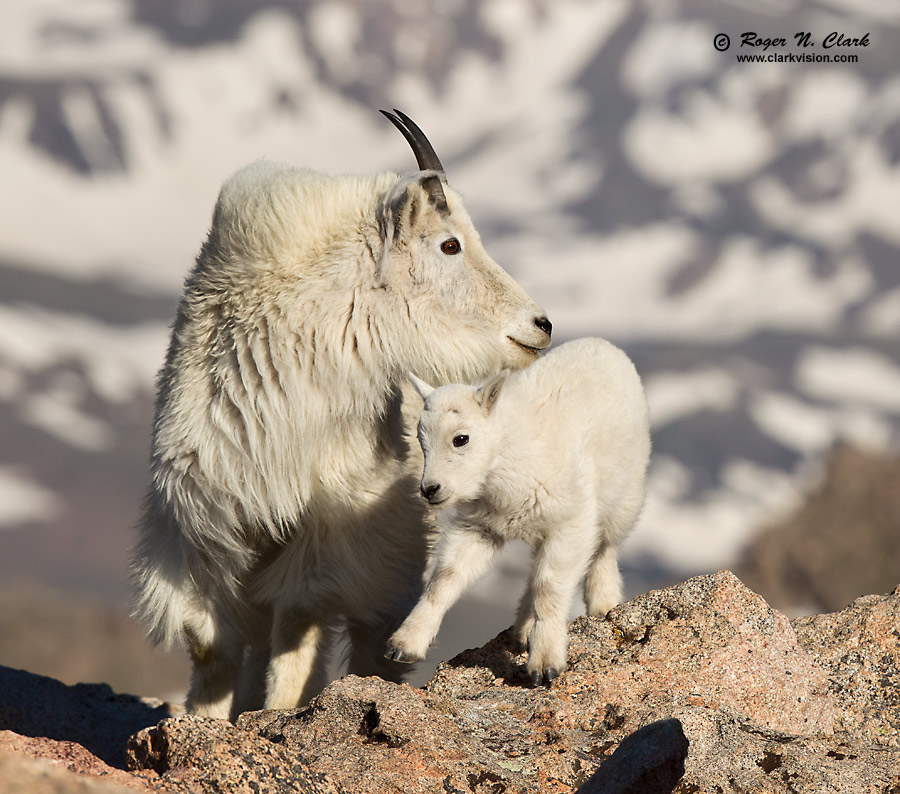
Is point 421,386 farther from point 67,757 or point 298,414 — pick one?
point 67,757

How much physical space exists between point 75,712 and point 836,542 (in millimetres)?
21269

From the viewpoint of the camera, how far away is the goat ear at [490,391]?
5402 millimetres

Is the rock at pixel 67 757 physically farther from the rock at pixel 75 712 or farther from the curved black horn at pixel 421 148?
the curved black horn at pixel 421 148

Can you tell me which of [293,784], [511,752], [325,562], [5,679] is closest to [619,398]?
[325,562]

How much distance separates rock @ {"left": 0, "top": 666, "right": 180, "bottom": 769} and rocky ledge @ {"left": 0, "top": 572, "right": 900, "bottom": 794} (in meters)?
0.74

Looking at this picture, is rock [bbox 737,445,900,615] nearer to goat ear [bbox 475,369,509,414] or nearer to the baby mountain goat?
the baby mountain goat

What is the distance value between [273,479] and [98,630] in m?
21.0

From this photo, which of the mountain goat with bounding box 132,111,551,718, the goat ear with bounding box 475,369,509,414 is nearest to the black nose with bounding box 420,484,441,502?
the goat ear with bounding box 475,369,509,414

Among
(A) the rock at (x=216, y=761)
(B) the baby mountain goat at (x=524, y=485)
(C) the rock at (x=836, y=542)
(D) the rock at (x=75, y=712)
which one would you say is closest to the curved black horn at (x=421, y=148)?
(B) the baby mountain goat at (x=524, y=485)

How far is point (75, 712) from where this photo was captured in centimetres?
773

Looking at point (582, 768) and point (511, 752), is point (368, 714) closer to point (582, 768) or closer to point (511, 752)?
point (511, 752)

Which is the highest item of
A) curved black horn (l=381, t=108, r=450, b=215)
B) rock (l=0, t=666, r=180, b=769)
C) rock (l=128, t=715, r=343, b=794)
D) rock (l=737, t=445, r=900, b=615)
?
curved black horn (l=381, t=108, r=450, b=215)

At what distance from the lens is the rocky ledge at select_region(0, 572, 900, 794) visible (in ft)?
12.6

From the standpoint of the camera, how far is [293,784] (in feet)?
12.4
